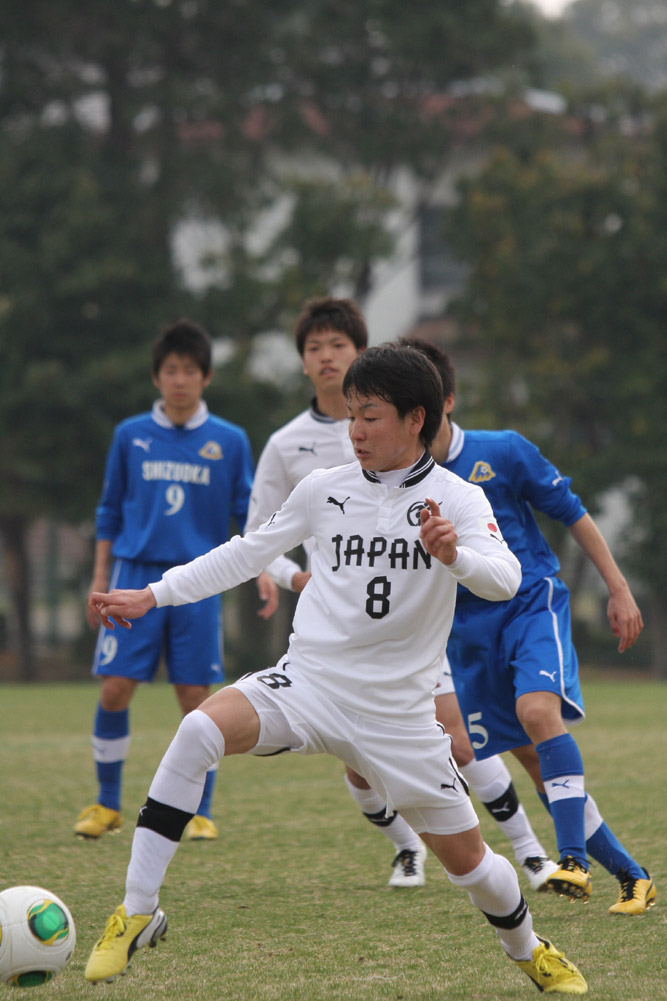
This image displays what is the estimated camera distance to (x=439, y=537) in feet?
10.1

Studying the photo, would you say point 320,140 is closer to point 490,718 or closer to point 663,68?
point 490,718

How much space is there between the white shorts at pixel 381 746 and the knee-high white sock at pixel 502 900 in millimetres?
123

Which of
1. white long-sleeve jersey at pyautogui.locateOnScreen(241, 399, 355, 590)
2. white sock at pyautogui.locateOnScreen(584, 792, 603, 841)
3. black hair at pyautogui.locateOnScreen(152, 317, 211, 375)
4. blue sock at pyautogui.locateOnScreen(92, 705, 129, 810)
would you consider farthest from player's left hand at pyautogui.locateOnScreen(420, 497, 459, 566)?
blue sock at pyautogui.locateOnScreen(92, 705, 129, 810)

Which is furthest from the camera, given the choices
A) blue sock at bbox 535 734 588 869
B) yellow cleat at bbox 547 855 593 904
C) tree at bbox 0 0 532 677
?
tree at bbox 0 0 532 677

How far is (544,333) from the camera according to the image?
21.6 metres

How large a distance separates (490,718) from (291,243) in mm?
17505

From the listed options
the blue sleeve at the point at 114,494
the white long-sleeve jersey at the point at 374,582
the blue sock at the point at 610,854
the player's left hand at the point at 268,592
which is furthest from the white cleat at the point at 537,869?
the blue sleeve at the point at 114,494

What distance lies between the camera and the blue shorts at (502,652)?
448cm

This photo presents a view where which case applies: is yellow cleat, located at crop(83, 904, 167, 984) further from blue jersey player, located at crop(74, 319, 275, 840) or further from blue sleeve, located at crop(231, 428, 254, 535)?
blue sleeve, located at crop(231, 428, 254, 535)

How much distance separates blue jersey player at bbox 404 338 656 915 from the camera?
431 cm

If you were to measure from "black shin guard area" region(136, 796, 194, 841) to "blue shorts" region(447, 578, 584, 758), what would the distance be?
1567 millimetres

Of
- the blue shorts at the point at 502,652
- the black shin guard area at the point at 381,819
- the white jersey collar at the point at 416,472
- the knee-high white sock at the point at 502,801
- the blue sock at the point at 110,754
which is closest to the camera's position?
the white jersey collar at the point at 416,472

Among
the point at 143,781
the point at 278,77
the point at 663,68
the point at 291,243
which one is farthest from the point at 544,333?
the point at 663,68

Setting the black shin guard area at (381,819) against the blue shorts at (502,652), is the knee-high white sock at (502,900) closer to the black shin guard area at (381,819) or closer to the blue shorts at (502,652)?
the blue shorts at (502,652)
